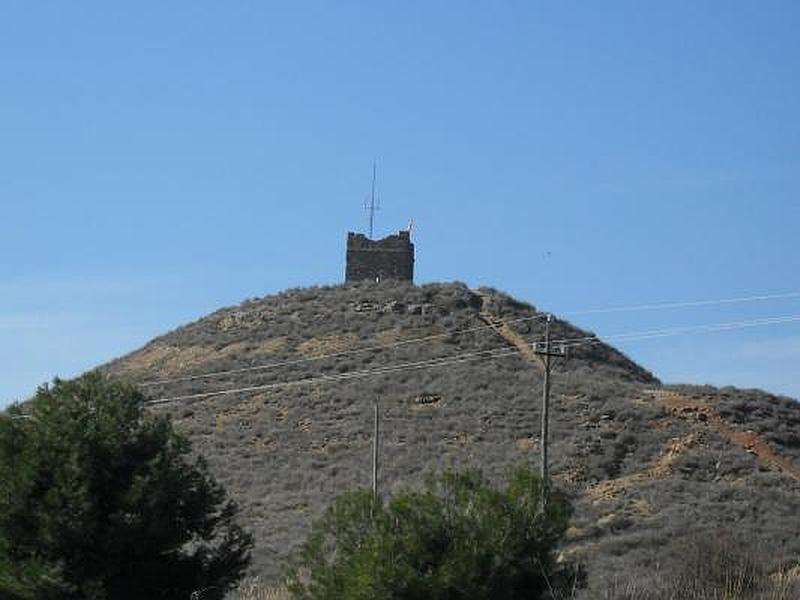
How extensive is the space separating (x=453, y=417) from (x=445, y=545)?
29.1 m

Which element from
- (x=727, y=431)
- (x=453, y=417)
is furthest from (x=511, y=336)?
Result: (x=727, y=431)

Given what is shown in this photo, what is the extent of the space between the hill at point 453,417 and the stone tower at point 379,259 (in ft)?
5.40

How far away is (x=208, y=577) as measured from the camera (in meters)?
26.7

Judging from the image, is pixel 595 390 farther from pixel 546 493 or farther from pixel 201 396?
pixel 546 493

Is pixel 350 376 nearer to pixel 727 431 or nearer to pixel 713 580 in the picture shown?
pixel 727 431

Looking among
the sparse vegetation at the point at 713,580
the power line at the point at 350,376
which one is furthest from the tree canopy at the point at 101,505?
the power line at the point at 350,376

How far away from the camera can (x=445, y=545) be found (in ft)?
75.4

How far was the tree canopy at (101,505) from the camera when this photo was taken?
2519 cm

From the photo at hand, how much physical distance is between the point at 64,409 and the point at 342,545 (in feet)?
19.1

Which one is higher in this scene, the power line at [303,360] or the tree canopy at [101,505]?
the power line at [303,360]

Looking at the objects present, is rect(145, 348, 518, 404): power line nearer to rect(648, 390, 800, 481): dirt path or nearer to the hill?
the hill

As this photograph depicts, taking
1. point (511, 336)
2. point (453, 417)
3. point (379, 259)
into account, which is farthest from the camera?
point (379, 259)

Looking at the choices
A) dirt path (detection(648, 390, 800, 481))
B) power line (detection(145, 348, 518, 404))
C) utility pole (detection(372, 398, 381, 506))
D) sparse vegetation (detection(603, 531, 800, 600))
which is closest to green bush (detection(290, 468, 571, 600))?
utility pole (detection(372, 398, 381, 506))

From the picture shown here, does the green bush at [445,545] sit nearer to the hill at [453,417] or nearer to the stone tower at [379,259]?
the hill at [453,417]
